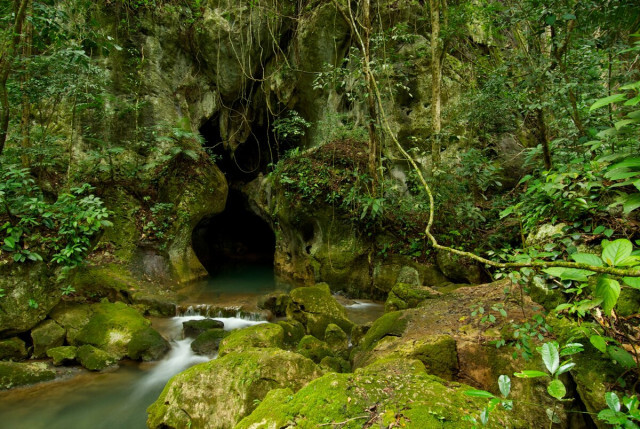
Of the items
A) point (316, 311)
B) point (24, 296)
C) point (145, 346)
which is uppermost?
point (24, 296)

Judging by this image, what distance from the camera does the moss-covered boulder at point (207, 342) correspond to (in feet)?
18.7

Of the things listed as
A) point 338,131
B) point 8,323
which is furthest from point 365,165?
point 8,323

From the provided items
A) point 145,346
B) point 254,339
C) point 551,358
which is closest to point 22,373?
point 145,346

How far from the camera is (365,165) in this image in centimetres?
970

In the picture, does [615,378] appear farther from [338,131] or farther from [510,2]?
[338,131]

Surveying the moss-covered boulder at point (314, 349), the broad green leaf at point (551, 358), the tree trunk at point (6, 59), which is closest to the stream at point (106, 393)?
the moss-covered boulder at point (314, 349)

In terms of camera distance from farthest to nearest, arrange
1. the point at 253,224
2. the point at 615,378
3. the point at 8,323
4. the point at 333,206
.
→ the point at 253,224, the point at 333,206, the point at 8,323, the point at 615,378

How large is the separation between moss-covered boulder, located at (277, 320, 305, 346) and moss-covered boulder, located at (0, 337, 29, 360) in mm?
4068

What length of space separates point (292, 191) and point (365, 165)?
7.97ft

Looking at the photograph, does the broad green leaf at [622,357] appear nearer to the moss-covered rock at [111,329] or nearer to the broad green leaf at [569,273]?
the broad green leaf at [569,273]

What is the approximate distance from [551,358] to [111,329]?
6517mm

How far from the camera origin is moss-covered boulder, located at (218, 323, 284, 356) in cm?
453

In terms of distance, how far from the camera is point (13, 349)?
4.94 m

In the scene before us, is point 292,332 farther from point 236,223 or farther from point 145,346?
point 236,223
